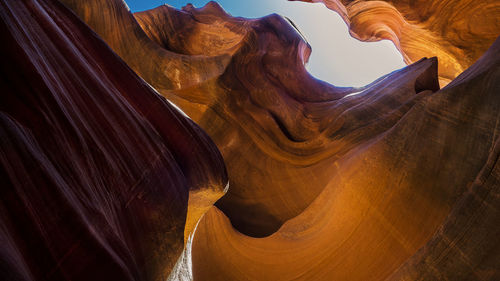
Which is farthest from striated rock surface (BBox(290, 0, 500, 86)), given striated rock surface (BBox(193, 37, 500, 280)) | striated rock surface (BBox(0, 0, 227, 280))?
striated rock surface (BBox(0, 0, 227, 280))

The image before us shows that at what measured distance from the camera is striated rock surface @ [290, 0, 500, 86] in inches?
250

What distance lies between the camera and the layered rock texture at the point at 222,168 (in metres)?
1.60

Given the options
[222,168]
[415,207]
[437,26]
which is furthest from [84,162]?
[437,26]

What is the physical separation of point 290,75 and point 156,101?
4.95 m

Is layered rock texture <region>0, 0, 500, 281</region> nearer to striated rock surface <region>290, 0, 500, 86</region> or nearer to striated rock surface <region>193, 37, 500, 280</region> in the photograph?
striated rock surface <region>193, 37, 500, 280</region>

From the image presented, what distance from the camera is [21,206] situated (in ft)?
4.50

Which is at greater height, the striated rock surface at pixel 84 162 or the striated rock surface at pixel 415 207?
the striated rock surface at pixel 84 162

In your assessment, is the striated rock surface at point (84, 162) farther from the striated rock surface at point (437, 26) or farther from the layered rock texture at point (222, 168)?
the striated rock surface at point (437, 26)

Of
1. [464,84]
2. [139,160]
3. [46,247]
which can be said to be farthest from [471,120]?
[46,247]

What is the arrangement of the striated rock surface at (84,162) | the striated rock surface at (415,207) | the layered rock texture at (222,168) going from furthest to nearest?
the striated rock surface at (415,207) → the layered rock texture at (222,168) → the striated rock surface at (84,162)

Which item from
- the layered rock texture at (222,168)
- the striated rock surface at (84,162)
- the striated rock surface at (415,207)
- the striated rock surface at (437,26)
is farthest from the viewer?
the striated rock surface at (437,26)

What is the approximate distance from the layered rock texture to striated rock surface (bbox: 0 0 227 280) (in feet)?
0.03

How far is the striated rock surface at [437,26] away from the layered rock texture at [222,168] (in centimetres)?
50

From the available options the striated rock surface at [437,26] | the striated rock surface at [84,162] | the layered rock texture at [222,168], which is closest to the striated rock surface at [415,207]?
the layered rock texture at [222,168]
